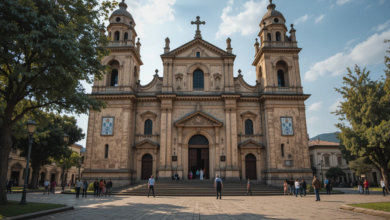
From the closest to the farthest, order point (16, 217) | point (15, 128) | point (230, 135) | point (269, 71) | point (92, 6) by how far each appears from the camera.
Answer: point (16, 217)
point (92, 6)
point (15, 128)
point (230, 135)
point (269, 71)

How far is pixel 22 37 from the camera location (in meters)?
12.0

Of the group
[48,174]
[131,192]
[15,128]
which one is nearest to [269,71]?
[131,192]

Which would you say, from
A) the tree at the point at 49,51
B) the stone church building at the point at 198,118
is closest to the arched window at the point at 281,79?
the stone church building at the point at 198,118

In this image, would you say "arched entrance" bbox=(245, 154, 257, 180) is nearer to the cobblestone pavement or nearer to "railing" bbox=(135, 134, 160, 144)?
"railing" bbox=(135, 134, 160, 144)

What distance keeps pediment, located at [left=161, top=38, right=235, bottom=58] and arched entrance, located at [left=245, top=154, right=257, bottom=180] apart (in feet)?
43.8

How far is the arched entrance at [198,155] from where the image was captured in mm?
31422

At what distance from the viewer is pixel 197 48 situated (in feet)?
112

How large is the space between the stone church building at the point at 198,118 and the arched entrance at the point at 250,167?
12cm

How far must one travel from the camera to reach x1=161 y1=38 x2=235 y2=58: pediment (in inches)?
1328

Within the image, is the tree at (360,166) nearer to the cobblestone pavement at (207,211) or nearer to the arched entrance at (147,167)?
the arched entrance at (147,167)

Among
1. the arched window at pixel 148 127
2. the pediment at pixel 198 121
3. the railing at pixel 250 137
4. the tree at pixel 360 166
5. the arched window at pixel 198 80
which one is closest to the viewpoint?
the pediment at pixel 198 121

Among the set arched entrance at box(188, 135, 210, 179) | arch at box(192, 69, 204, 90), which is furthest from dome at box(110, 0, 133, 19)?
arched entrance at box(188, 135, 210, 179)

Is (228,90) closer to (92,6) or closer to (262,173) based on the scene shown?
(262,173)

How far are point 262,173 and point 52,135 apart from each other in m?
26.8
